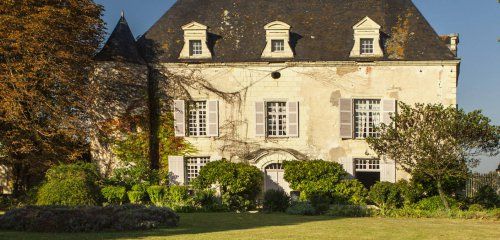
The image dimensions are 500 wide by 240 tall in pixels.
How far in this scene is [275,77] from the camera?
88.9 ft

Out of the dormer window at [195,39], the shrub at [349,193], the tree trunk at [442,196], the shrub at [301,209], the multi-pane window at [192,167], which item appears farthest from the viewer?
the dormer window at [195,39]

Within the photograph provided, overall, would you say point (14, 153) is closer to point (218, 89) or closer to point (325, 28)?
point (218, 89)

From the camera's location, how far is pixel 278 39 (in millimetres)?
27266

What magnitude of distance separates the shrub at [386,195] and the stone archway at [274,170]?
137 inches

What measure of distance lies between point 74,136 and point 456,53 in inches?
561

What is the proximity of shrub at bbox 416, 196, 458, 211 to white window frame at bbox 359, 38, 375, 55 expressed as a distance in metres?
6.02

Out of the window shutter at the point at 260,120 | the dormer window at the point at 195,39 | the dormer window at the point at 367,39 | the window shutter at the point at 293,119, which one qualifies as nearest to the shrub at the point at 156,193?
the window shutter at the point at 260,120

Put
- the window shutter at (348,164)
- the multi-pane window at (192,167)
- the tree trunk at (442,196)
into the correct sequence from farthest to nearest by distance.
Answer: the multi-pane window at (192,167) < the window shutter at (348,164) < the tree trunk at (442,196)

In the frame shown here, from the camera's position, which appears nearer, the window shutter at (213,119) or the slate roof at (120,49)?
the slate roof at (120,49)

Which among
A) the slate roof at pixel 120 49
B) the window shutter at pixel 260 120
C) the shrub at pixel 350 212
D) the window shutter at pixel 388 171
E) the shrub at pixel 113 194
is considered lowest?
the shrub at pixel 350 212

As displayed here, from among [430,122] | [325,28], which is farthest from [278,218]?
[325,28]

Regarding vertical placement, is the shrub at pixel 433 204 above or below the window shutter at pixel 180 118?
below

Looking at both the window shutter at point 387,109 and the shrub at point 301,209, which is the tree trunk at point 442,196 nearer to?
the window shutter at point 387,109

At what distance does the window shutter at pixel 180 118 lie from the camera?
2703 cm
